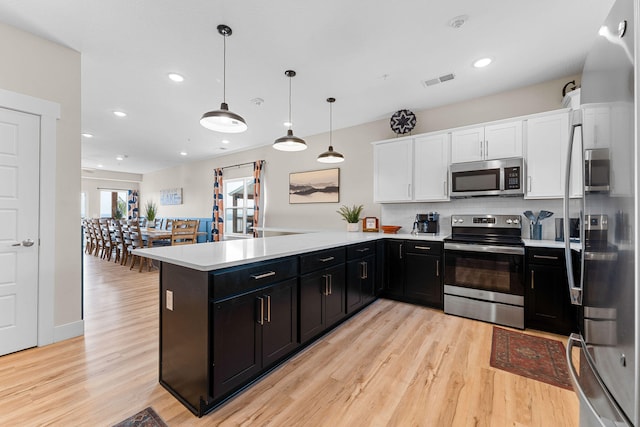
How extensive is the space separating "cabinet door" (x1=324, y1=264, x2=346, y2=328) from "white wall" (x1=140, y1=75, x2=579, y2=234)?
185 centimetres

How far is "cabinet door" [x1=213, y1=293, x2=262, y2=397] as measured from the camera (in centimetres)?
163

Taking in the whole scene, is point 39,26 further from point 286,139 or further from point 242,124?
point 286,139

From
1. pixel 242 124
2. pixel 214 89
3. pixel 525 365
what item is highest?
pixel 214 89

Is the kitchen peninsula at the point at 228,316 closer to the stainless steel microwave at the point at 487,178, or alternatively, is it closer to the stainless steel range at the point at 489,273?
the stainless steel range at the point at 489,273

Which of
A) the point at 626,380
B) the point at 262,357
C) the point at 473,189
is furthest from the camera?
the point at 473,189

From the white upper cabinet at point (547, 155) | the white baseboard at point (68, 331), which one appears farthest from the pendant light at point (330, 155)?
the white baseboard at point (68, 331)

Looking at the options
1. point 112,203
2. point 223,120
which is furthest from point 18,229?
point 112,203

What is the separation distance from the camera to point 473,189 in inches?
132

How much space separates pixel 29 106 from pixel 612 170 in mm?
3804

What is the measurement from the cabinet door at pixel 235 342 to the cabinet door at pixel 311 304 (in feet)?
1.61

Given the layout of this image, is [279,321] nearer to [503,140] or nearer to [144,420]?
[144,420]

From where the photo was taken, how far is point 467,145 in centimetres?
344

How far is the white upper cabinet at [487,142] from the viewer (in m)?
3.15

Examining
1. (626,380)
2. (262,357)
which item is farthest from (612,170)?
(262,357)
